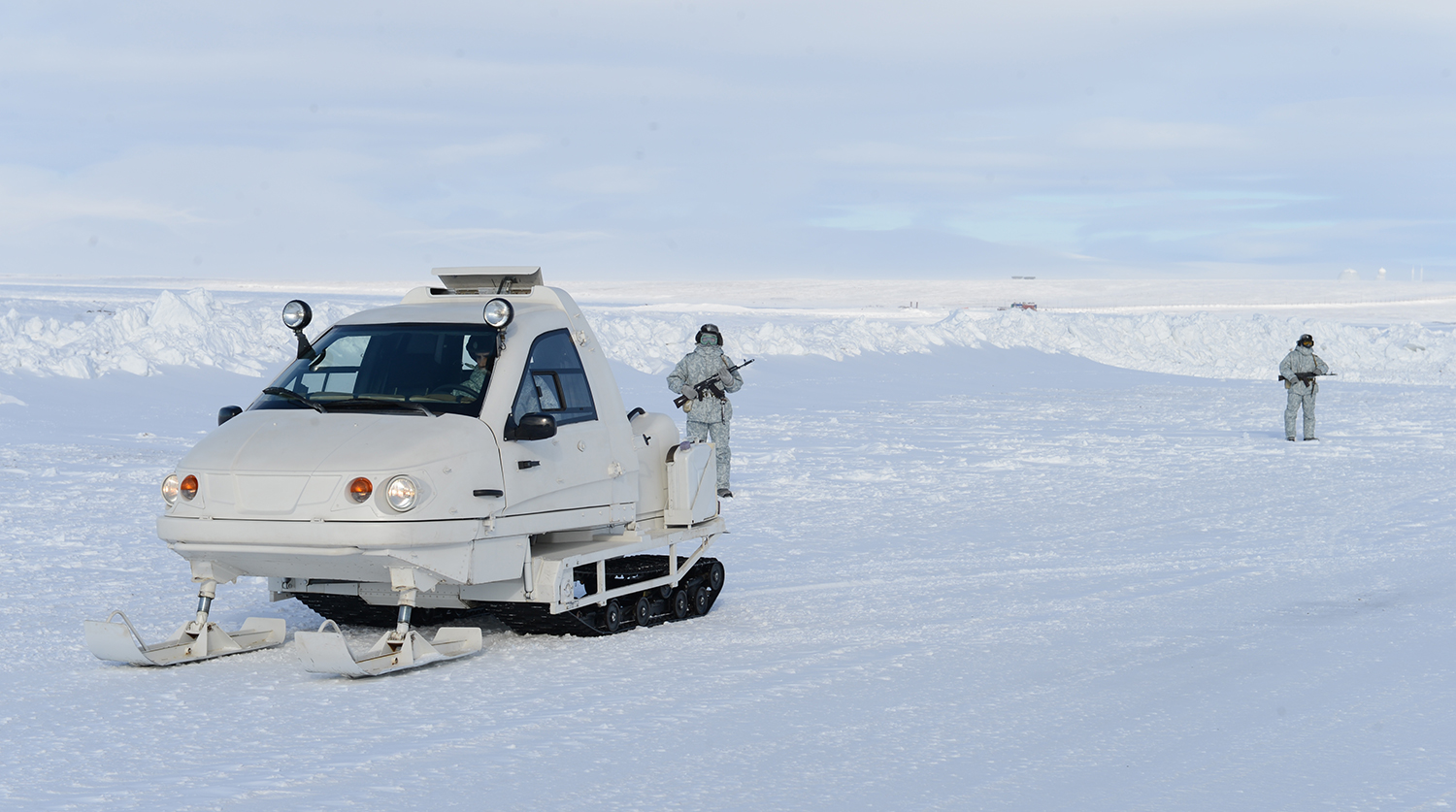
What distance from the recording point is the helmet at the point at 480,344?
797 cm

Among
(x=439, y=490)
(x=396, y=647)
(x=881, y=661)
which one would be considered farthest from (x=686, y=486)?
(x=396, y=647)

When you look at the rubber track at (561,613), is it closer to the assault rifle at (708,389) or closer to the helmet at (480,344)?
the helmet at (480,344)

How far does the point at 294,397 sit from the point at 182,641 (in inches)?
56.0

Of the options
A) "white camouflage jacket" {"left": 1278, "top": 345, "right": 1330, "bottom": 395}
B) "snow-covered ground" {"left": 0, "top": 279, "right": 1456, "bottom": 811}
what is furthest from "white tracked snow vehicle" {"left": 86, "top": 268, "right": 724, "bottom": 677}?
"white camouflage jacket" {"left": 1278, "top": 345, "right": 1330, "bottom": 395}

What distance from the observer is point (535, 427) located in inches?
298

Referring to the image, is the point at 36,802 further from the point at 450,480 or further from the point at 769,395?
the point at 769,395

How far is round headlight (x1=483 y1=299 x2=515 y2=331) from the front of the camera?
7.74 metres

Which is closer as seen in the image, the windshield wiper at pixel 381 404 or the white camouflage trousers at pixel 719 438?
the windshield wiper at pixel 381 404

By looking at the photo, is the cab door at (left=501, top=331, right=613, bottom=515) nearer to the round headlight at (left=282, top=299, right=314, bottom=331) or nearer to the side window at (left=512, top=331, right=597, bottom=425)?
the side window at (left=512, top=331, right=597, bottom=425)

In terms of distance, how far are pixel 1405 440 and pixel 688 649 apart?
1757cm

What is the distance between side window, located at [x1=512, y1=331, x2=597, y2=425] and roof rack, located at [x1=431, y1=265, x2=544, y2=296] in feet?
1.73

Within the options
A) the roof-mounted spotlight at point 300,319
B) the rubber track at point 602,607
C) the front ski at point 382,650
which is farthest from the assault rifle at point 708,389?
the front ski at point 382,650

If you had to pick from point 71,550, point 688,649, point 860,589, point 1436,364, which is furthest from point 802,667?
point 1436,364

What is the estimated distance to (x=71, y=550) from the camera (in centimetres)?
1110
